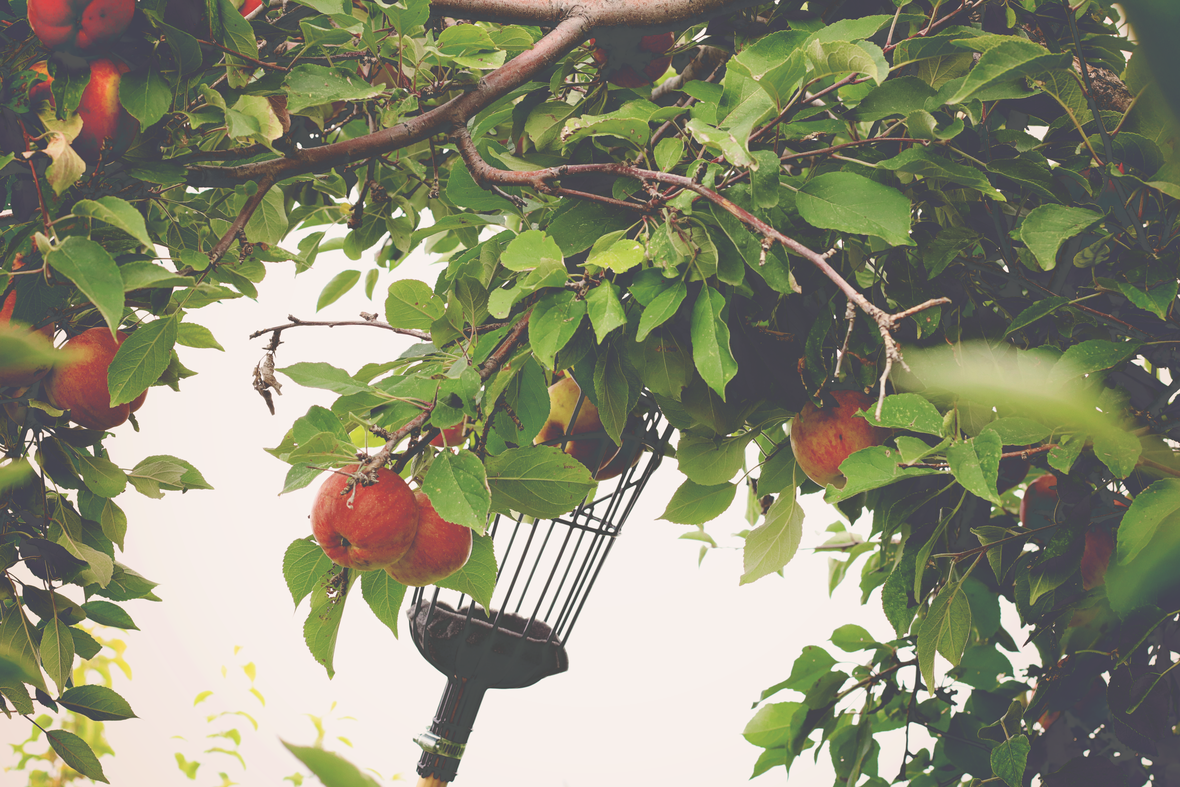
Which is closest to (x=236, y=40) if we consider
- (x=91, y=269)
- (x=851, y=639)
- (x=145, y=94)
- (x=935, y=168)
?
(x=145, y=94)

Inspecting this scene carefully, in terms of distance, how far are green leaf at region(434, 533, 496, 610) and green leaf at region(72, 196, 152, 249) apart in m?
0.24

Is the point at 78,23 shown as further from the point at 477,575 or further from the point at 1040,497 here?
the point at 1040,497

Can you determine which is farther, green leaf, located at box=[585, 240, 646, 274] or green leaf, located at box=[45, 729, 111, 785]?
green leaf, located at box=[45, 729, 111, 785]

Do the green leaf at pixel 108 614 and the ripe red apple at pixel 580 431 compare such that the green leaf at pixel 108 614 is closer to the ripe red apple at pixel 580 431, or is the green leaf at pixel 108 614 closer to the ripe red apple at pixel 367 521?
the ripe red apple at pixel 367 521

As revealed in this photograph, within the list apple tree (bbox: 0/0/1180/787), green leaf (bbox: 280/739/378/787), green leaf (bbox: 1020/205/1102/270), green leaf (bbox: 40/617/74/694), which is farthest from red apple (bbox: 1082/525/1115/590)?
green leaf (bbox: 40/617/74/694)

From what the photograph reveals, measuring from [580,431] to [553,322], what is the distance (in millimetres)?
312

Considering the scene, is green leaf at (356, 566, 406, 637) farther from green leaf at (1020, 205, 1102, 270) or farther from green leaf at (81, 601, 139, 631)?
green leaf at (1020, 205, 1102, 270)

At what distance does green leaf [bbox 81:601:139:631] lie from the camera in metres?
0.52

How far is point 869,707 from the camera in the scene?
0.66 metres

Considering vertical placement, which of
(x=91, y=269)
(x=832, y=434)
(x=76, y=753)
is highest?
(x=832, y=434)

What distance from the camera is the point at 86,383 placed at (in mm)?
454

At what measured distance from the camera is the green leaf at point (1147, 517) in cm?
33

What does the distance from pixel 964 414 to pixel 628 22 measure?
0.32m

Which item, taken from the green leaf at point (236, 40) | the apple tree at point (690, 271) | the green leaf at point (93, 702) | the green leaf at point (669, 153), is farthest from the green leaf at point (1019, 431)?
the green leaf at point (93, 702)
